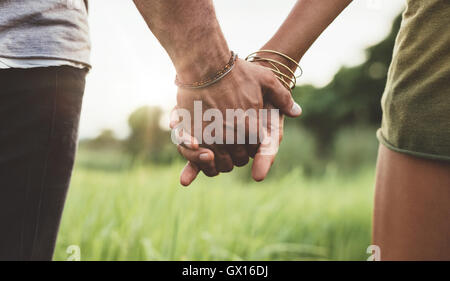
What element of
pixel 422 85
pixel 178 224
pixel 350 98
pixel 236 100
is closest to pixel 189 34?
pixel 236 100

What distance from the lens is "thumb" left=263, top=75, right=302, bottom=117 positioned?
117 cm

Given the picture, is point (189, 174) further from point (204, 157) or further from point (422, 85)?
point (422, 85)

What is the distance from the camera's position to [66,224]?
212 centimetres

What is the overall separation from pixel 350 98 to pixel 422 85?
50.0ft

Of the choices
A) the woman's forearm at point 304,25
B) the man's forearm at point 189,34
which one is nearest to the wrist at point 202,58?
the man's forearm at point 189,34

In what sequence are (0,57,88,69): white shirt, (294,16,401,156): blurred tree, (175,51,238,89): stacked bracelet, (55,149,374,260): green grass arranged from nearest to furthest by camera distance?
(0,57,88,69): white shirt → (175,51,238,89): stacked bracelet → (55,149,374,260): green grass → (294,16,401,156): blurred tree

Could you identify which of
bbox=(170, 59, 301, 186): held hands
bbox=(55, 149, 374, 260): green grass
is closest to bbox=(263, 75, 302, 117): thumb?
bbox=(170, 59, 301, 186): held hands

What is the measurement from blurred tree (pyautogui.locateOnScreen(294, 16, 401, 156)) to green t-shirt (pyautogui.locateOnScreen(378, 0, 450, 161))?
44.0ft

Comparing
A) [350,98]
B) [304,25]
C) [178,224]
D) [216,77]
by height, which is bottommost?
[178,224]

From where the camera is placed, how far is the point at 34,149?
827 millimetres

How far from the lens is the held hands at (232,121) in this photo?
109 cm

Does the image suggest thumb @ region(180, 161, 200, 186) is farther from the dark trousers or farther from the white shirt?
the white shirt

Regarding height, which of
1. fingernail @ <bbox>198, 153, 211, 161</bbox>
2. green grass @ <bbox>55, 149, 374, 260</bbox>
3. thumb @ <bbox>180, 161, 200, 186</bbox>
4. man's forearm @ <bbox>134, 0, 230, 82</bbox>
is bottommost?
green grass @ <bbox>55, 149, 374, 260</bbox>
